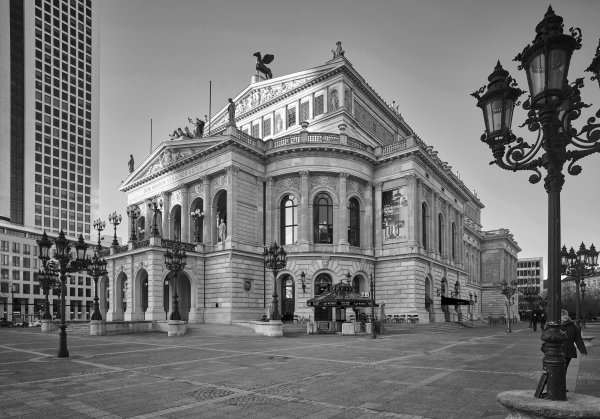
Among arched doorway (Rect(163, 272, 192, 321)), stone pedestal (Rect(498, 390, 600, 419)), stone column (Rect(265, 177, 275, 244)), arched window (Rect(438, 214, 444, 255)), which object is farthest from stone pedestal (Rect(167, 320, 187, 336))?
arched window (Rect(438, 214, 444, 255))

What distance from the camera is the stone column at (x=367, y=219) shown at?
48719 mm

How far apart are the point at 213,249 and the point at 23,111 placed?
87.5 metres

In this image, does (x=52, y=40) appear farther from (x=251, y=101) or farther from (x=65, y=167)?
(x=251, y=101)

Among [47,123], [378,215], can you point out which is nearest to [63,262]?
[378,215]

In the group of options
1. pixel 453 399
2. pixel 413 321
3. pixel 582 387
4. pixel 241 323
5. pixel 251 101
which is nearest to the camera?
pixel 453 399

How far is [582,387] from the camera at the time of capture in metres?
11.4

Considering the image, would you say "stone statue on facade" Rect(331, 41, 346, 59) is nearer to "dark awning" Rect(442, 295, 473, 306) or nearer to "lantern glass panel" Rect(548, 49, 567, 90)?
"dark awning" Rect(442, 295, 473, 306)

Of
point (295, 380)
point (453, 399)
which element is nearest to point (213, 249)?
point (295, 380)

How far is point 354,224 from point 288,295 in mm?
9734

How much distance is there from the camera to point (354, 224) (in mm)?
49062

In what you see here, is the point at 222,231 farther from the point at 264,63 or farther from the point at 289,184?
the point at 264,63

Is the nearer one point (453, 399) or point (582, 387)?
point (453, 399)

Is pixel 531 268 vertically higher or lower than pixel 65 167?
lower

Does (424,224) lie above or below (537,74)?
below
